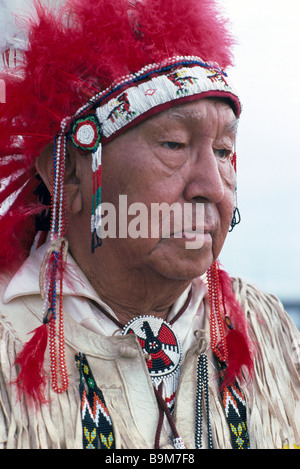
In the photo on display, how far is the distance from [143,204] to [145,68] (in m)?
0.41

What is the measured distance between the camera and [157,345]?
2.11m

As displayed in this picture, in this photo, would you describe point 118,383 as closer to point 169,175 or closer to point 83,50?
point 169,175

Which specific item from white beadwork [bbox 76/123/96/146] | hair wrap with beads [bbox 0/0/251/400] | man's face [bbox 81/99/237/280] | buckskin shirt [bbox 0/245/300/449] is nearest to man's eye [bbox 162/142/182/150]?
man's face [bbox 81/99/237/280]

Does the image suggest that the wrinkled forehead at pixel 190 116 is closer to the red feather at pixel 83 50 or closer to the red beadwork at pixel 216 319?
the red feather at pixel 83 50

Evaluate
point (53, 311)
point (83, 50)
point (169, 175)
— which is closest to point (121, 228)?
point (169, 175)

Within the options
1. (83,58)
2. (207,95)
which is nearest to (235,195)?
(207,95)

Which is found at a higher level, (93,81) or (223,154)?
(93,81)

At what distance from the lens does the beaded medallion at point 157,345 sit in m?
2.08

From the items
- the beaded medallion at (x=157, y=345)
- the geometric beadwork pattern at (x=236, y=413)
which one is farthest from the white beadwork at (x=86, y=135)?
the geometric beadwork pattern at (x=236, y=413)

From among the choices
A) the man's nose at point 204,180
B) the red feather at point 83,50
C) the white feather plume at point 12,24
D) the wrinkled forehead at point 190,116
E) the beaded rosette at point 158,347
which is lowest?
the beaded rosette at point 158,347

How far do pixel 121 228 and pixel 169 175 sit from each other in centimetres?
22

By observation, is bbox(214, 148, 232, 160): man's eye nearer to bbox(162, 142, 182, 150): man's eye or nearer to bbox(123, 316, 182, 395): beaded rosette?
bbox(162, 142, 182, 150): man's eye

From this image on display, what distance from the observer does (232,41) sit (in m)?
2.21

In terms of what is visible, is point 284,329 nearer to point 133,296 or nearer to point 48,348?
point 133,296
